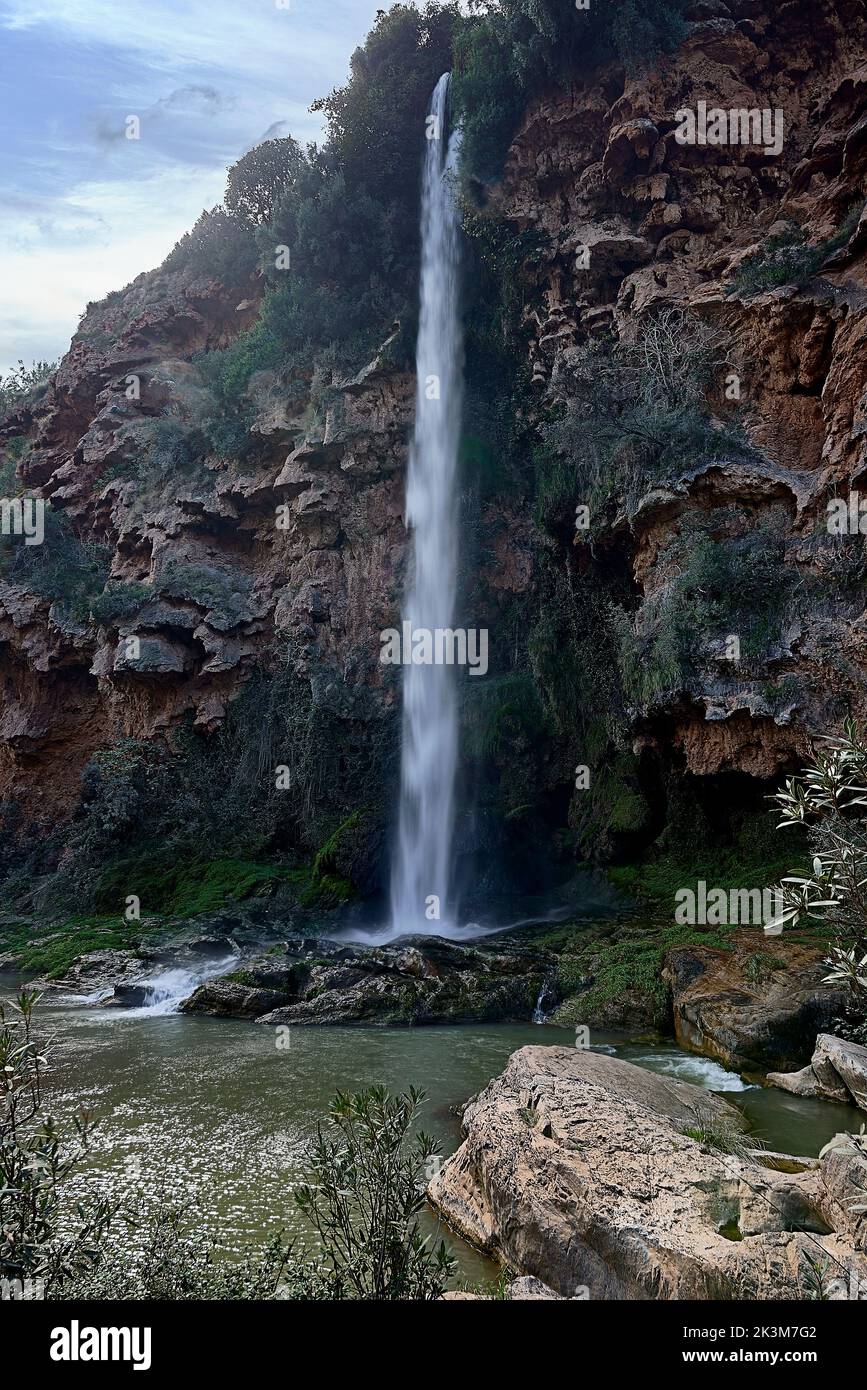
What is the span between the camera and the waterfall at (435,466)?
21.3 meters

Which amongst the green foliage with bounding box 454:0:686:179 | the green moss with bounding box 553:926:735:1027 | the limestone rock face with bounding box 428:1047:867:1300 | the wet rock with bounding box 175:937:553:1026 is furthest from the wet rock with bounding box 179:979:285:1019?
the green foliage with bounding box 454:0:686:179

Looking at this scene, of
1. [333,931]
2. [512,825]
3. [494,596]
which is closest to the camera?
[333,931]

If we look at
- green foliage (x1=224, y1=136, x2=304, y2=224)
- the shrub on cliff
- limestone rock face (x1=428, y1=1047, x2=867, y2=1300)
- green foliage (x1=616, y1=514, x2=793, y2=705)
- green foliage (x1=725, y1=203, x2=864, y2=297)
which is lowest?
limestone rock face (x1=428, y1=1047, x2=867, y2=1300)

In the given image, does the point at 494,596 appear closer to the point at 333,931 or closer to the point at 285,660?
the point at 285,660

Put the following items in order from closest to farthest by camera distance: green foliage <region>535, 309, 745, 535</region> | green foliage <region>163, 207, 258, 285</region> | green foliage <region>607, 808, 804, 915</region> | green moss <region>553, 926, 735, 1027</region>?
green moss <region>553, 926, 735, 1027</region>, green foliage <region>607, 808, 804, 915</region>, green foliage <region>535, 309, 745, 535</region>, green foliage <region>163, 207, 258, 285</region>

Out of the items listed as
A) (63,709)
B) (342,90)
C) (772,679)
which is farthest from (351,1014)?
(342,90)

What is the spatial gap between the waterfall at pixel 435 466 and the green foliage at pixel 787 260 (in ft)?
30.5

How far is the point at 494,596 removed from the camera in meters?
23.2

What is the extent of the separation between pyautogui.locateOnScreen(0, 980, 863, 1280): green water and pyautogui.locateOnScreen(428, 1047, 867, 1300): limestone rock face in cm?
49

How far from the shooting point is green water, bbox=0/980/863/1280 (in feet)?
19.1

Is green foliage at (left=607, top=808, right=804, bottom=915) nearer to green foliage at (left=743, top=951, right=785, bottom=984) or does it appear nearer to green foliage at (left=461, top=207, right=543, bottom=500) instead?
green foliage at (left=743, top=951, right=785, bottom=984)

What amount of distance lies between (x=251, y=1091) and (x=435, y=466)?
18504 millimetres

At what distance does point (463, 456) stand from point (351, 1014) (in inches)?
653

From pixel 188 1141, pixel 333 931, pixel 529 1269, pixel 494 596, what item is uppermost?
pixel 494 596
